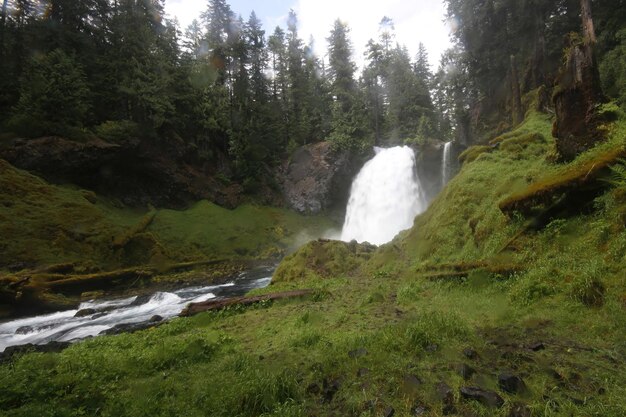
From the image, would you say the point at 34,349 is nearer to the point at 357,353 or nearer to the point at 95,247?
the point at 357,353

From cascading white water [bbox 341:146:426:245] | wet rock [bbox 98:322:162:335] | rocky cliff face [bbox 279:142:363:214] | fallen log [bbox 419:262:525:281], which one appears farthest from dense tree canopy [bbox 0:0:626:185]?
wet rock [bbox 98:322:162:335]

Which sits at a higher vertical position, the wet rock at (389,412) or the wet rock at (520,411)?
the wet rock at (520,411)

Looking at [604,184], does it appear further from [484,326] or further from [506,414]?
[506,414]

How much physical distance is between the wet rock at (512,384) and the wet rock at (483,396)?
205 millimetres

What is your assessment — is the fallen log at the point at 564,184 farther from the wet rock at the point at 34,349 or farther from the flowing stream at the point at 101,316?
the wet rock at the point at 34,349

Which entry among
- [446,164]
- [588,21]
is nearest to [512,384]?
[588,21]

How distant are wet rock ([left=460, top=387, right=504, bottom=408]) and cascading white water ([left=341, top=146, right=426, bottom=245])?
24196 mm

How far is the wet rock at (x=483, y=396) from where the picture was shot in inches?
141

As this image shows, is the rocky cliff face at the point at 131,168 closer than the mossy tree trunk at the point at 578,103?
No

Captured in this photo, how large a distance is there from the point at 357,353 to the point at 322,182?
34.8 m

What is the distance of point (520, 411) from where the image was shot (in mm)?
3395

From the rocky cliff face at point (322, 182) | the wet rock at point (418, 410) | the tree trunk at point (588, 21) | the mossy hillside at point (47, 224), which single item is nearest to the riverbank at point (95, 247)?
the mossy hillside at point (47, 224)

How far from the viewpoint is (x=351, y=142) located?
131 ft

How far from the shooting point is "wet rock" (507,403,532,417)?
132 inches
